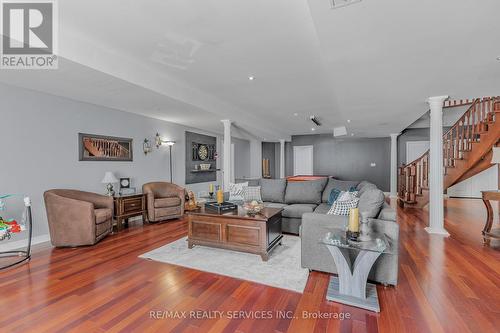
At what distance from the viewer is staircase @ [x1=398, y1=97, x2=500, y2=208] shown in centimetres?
439

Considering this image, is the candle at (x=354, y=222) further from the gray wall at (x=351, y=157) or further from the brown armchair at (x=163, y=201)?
the gray wall at (x=351, y=157)

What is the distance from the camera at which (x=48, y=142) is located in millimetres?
3740

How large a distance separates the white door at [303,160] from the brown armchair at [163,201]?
6593mm

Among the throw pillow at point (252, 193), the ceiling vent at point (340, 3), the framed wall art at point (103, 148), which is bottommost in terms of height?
the throw pillow at point (252, 193)

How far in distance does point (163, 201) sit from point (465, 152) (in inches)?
248

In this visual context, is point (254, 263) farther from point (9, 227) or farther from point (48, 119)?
point (48, 119)

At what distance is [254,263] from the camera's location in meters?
2.81

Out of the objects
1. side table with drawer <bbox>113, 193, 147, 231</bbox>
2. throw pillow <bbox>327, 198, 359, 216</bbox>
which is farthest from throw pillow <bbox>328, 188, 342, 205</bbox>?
side table with drawer <bbox>113, 193, 147, 231</bbox>

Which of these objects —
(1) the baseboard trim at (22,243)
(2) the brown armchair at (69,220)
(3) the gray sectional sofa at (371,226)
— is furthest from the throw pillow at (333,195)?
(1) the baseboard trim at (22,243)

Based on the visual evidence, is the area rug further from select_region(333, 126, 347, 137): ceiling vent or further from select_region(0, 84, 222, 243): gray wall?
select_region(333, 126, 347, 137): ceiling vent

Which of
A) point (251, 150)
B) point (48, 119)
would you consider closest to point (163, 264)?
point (48, 119)

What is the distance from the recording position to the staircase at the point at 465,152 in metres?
4.39

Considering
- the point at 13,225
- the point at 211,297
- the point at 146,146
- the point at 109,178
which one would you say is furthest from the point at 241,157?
the point at 211,297

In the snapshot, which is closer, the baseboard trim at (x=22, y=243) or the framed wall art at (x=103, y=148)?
the baseboard trim at (x=22, y=243)
